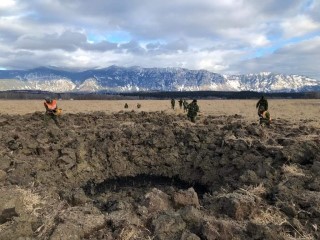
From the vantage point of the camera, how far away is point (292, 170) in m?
9.35

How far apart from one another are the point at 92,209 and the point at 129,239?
117 centimetres

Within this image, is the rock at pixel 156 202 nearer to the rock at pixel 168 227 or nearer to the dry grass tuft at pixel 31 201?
the rock at pixel 168 227

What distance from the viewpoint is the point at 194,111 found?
78.7 feet

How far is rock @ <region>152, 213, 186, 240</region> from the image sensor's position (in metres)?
5.61

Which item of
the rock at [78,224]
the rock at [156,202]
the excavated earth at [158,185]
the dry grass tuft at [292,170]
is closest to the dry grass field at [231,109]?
the excavated earth at [158,185]

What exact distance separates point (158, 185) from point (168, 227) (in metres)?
6.48

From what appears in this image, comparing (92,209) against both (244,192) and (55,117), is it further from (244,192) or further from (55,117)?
(55,117)

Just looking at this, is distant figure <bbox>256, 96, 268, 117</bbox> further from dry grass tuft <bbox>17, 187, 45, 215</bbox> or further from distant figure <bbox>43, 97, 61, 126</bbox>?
dry grass tuft <bbox>17, 187, 45, 215</bbox>

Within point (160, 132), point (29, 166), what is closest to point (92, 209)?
point (29, 166)

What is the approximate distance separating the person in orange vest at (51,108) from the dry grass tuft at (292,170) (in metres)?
12.6

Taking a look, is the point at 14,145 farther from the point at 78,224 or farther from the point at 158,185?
the point at 78,224

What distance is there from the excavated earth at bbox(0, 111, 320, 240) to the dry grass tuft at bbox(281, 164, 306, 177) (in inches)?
0.9

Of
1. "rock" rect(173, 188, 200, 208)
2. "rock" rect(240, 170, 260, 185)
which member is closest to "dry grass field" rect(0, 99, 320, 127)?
"rock" rect(240, 170, 260, 185)

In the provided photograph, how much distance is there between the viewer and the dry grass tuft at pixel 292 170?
9023mm
